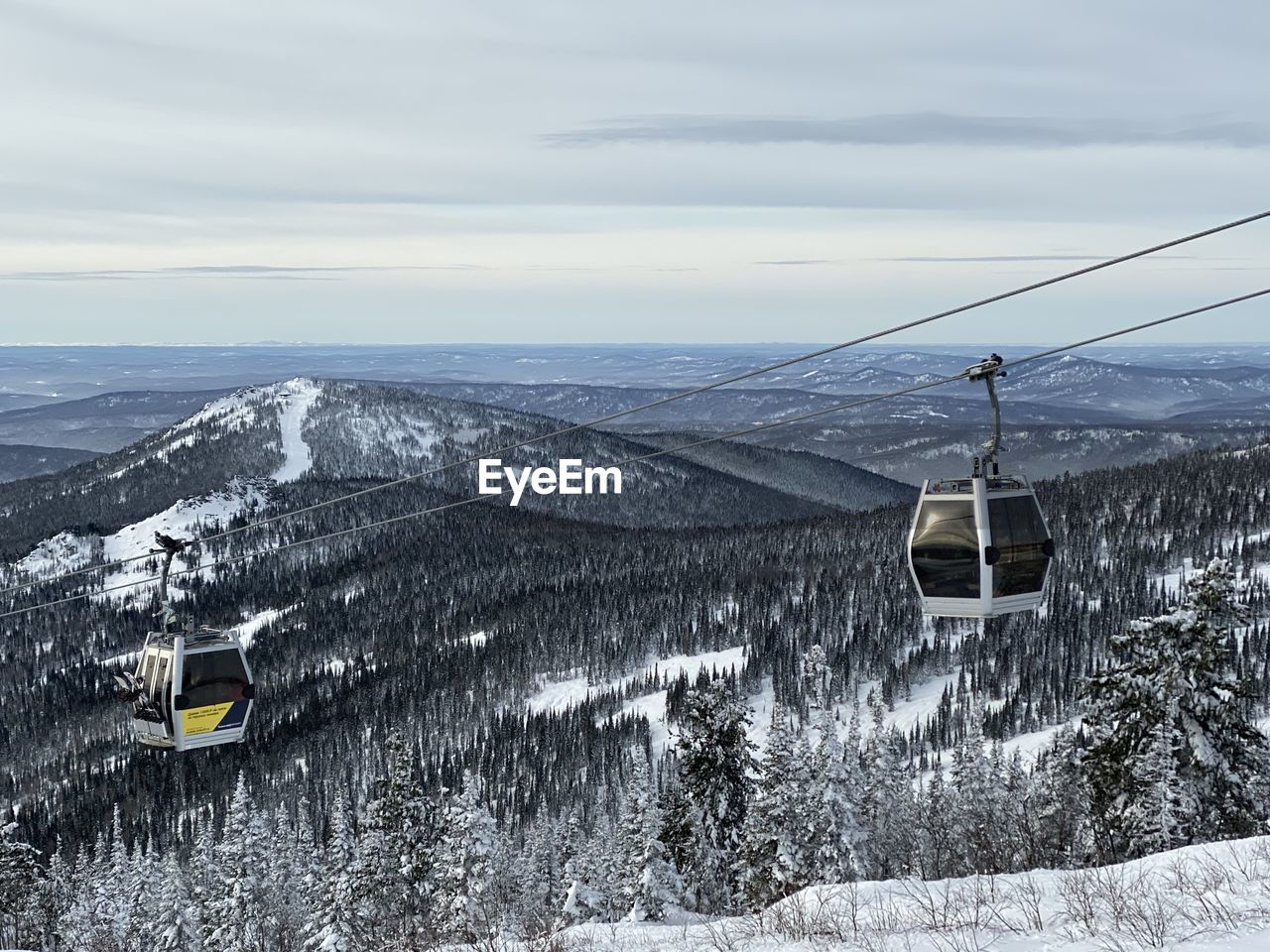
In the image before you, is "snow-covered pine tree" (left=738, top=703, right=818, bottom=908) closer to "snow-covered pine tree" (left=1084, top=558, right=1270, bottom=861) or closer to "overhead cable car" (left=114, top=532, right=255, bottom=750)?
"snow-covered pine tree" (left=1084, top=558, right=1270, bottom=861)

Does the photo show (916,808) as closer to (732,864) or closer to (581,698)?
(732,864)

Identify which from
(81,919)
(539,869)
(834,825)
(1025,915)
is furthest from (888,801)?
(81,919)

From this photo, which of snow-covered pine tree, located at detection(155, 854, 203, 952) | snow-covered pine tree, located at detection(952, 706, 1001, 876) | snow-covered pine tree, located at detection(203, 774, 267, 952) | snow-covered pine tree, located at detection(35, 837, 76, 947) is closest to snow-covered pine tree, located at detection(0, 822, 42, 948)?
snow-covered pine tree, located at detection(35, 837, 76, 947)

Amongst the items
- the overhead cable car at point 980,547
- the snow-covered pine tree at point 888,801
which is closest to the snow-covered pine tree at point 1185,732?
the snow-covered pine tree at point 888,801

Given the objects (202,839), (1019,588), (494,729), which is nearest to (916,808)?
(1019,588)

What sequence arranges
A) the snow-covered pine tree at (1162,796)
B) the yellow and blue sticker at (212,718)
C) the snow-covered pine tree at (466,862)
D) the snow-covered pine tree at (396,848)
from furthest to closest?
the snow-covered pine tree at (396,848), the snow-covered pine tree at (466,862), the snow-covered pine tree at (1162,796), the yellow and blue sticker at (212,718)

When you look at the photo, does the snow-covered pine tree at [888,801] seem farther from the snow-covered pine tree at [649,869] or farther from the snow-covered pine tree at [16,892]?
the snow-covered pine tree at [16,892]
